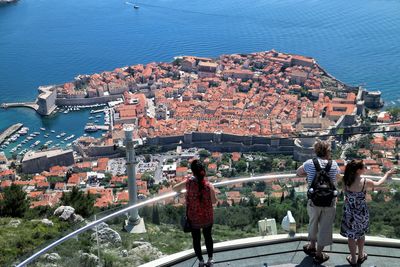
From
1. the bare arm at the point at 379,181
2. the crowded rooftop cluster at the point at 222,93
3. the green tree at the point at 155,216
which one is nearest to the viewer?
the bare arm at the point at 379,181

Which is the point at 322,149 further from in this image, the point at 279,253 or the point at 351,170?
the point at 279,253

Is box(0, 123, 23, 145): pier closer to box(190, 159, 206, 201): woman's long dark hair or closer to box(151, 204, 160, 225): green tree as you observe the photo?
box(151, 204, 160, 225): green tree

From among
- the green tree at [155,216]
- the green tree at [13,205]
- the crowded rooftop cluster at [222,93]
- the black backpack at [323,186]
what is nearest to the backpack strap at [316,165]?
the black backpack at [323,186]

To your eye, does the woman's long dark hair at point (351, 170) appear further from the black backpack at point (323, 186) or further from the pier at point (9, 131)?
the pier at point (9, 131)

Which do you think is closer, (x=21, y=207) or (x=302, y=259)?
(x=302, y=259)

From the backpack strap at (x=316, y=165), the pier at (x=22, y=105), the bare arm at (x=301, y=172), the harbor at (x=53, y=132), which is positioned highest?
the backpack strap at (x=316, y=165)

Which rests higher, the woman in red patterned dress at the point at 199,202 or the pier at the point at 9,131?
the woman in red patterned dress at the point at 199,202

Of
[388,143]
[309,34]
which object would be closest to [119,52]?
[309,34]

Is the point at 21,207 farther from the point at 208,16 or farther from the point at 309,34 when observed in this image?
the point at 208,16
